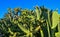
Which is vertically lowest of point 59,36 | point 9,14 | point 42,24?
point 59,36

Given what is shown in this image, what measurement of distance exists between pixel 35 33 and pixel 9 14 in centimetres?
671

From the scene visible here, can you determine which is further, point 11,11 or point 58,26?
point 11,11

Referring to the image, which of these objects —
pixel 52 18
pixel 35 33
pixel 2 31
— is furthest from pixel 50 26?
pixel 2 31

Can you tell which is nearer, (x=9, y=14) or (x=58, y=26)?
(x=58, y=26)

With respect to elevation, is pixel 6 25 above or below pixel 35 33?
above

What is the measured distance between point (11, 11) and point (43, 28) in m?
7.08

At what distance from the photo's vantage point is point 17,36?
1091cm

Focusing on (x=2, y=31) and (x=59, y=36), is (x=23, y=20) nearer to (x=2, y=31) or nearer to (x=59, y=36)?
(x=2, y=31)

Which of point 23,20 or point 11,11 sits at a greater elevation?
point 11,11

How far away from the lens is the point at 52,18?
7777mm

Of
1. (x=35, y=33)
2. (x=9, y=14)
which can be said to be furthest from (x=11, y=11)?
Result: (x=35, y=33)

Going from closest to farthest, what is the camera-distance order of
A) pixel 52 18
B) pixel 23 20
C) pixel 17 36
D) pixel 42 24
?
pixel 52 18, pixel 42 24, pixel 17 36, pixel 23 20

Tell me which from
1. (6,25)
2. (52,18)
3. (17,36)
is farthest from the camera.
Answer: (6,25)

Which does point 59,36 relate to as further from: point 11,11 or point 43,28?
point 11,11
